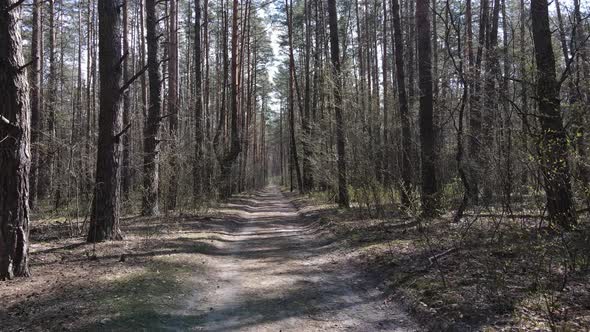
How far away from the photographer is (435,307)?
16.9 ft

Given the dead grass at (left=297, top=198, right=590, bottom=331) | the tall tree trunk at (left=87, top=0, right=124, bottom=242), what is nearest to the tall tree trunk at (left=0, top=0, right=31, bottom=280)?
the tall tree trunk at (left=87, top=0, right=124, bottom=242)

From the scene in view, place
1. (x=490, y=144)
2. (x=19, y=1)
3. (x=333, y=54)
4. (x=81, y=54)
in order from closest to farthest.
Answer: (x=19, y=1)
(x=490, y=144)
(x=333, y=54)
(x=81, y=54)

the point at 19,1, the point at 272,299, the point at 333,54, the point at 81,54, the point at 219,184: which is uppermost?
the point at 81,54

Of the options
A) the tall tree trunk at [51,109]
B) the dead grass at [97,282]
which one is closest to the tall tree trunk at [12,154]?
the dead grass at [97,282]

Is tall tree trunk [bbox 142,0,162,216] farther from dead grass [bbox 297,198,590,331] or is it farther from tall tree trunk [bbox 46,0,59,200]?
dead grass [bbox 297,198,590,331]

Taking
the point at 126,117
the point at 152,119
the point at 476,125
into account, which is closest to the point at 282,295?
the point at 126,117

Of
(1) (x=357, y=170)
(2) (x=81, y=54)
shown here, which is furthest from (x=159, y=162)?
(2) (x=81, y=54)

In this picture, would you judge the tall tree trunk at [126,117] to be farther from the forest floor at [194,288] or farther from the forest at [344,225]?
the forest floor at [194,288]

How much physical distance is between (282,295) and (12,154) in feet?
14.3

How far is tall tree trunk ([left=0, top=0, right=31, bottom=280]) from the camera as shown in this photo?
6.04m

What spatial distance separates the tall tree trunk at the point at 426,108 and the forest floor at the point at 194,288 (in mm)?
3067

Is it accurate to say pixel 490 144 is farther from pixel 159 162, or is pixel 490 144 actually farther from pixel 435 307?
pixel 159 162

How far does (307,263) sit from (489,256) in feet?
10.8

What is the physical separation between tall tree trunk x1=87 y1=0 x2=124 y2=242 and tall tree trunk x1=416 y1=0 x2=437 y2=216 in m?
7.56
